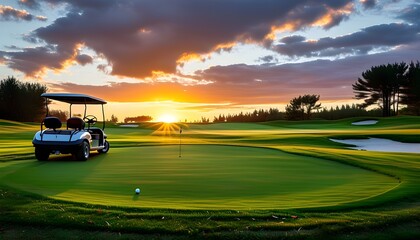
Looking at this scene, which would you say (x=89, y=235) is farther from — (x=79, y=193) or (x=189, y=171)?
(x=189, y=171)

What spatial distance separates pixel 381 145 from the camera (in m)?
26.0

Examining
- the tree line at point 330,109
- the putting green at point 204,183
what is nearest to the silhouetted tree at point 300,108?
the tree line at point 330,109

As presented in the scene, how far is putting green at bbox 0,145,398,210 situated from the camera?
712 cm

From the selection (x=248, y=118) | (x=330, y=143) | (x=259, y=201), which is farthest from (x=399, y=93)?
(x=259, y=201)

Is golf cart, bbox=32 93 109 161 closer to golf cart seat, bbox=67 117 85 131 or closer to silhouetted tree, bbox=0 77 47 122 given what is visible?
golf cart seat, bbox=67 117 85 131

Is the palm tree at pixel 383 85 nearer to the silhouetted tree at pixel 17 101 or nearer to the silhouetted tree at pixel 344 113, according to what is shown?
the silhouetted tree at pixel 344 113

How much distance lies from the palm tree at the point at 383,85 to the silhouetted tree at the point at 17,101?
196 feet

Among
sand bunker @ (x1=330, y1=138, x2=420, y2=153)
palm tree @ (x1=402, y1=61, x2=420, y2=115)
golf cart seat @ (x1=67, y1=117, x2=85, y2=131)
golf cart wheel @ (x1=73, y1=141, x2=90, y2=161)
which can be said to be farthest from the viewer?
palm tree @ (x1=402, y1=61, x2=420, y2=115)

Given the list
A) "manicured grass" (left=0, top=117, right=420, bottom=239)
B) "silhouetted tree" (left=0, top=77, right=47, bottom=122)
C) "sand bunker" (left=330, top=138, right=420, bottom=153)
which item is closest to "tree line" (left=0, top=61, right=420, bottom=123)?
"silhouetted tree" (left=0, top=77, right=47, bottom=122)

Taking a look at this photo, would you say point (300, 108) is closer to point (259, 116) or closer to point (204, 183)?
point (259, 116)

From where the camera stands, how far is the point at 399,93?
235ft

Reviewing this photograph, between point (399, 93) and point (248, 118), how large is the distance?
28361mm

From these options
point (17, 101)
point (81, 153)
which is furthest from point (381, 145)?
point (17, 101)

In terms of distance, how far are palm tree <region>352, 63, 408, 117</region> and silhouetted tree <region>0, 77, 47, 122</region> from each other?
59.6m
